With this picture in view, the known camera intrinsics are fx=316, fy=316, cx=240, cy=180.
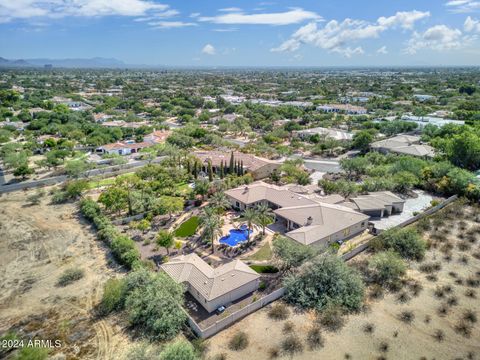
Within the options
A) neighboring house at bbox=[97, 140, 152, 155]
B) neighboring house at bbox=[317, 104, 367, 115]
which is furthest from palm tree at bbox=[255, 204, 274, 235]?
neighboring house at bbox=[317, 104, 367, 115]

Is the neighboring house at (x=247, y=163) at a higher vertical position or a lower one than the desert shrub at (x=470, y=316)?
higher

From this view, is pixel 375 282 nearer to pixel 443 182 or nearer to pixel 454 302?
pixel 454 302

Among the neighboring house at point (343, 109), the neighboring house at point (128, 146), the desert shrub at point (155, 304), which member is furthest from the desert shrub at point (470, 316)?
the neighboring house at point (343, 109)

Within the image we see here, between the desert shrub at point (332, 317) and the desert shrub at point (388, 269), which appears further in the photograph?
the desert shrub at point (388, 269)

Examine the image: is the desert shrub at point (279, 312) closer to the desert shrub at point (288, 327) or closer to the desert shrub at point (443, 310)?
the desert shrub at point (288, 327)

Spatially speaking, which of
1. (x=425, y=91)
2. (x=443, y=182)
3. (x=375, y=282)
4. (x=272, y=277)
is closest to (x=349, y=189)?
(x=443, y=182)

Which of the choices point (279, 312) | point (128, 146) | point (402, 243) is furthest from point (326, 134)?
point (279, 312)
